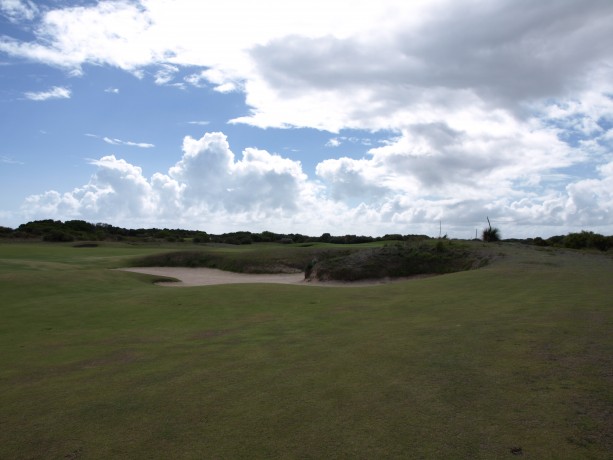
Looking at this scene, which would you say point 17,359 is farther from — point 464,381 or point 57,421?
point 464,381

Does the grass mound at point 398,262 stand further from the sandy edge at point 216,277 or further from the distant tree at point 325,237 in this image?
the distant tree at point 325,237

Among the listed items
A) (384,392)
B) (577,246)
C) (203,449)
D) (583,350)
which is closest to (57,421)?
(203,449)

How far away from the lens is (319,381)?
6.94m

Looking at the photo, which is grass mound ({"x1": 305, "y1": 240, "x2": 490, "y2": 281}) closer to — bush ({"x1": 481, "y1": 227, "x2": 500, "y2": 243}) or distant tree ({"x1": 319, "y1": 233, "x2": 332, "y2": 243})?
bush ({"x1": 481, "y1": 227, "x2": 500, "y2": 243})

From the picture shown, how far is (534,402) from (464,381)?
103 centimetres

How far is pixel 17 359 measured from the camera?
9.62 meters

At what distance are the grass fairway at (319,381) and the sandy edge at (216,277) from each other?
1705 cm

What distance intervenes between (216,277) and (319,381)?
30919mm

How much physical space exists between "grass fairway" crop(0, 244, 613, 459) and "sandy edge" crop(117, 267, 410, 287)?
56.0ft

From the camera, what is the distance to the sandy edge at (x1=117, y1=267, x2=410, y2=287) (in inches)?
1261

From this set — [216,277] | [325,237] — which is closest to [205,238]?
[325,237]

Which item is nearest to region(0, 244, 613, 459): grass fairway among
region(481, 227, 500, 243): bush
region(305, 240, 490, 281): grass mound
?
region(305, 240, 490, 281): grass mound

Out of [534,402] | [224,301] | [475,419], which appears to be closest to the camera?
[475,419]

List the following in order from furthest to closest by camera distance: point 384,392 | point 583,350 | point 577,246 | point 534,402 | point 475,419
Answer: point 577,246 → point 583,350 → point 384,392 → point 534,402 → point 475,419
